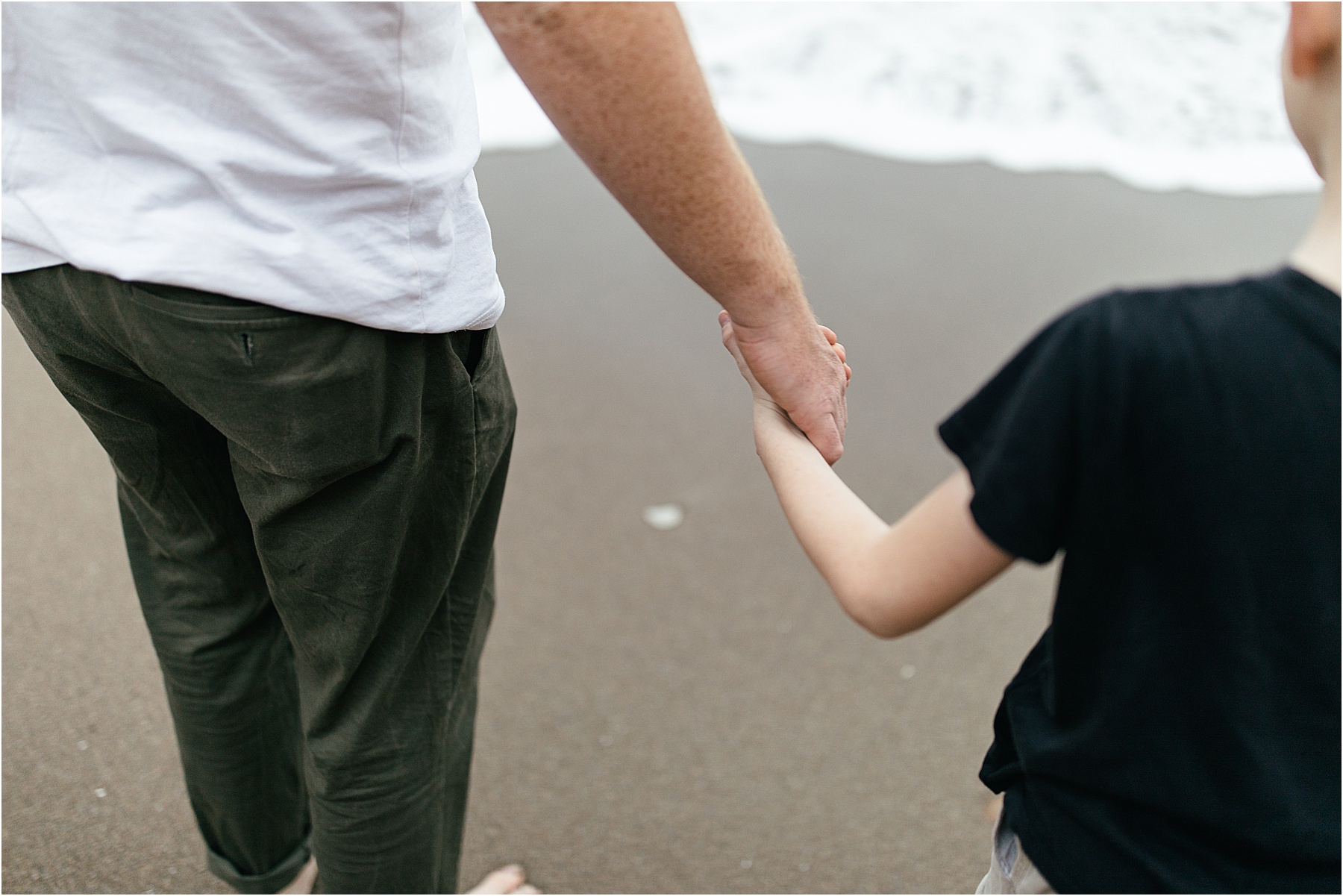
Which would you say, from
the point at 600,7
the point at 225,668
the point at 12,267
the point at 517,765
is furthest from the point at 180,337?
the point at 517,765

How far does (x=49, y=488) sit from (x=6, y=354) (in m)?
0.64

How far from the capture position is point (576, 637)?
6.72ft

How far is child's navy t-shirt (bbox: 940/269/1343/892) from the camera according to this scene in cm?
69

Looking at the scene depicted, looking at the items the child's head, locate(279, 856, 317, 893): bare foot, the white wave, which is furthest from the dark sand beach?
→ the child's head

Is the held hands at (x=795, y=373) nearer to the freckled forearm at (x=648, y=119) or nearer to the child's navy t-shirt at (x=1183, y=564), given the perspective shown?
the freckled forearm at (x=648, y=119)

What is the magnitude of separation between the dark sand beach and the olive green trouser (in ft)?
1.08

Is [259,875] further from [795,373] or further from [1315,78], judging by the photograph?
[1315,78]

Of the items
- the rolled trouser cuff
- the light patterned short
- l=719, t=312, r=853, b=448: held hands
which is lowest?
the rolled trouser cuff

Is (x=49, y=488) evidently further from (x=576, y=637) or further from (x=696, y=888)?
(x=696, y=888)

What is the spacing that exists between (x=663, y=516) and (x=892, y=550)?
1.48 meters

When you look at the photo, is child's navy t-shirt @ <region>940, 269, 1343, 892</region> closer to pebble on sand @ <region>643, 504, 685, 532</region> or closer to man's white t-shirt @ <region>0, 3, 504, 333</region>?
man's white t-shirt @ <region>0, 3, 504, 333</region>

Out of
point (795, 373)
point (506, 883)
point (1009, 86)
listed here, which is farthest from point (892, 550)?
point (1009, 86)

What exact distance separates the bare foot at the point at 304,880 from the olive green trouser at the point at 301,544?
0.02 metres

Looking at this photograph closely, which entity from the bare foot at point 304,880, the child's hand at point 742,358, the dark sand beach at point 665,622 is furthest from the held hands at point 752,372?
the bare foot at point 304,880
